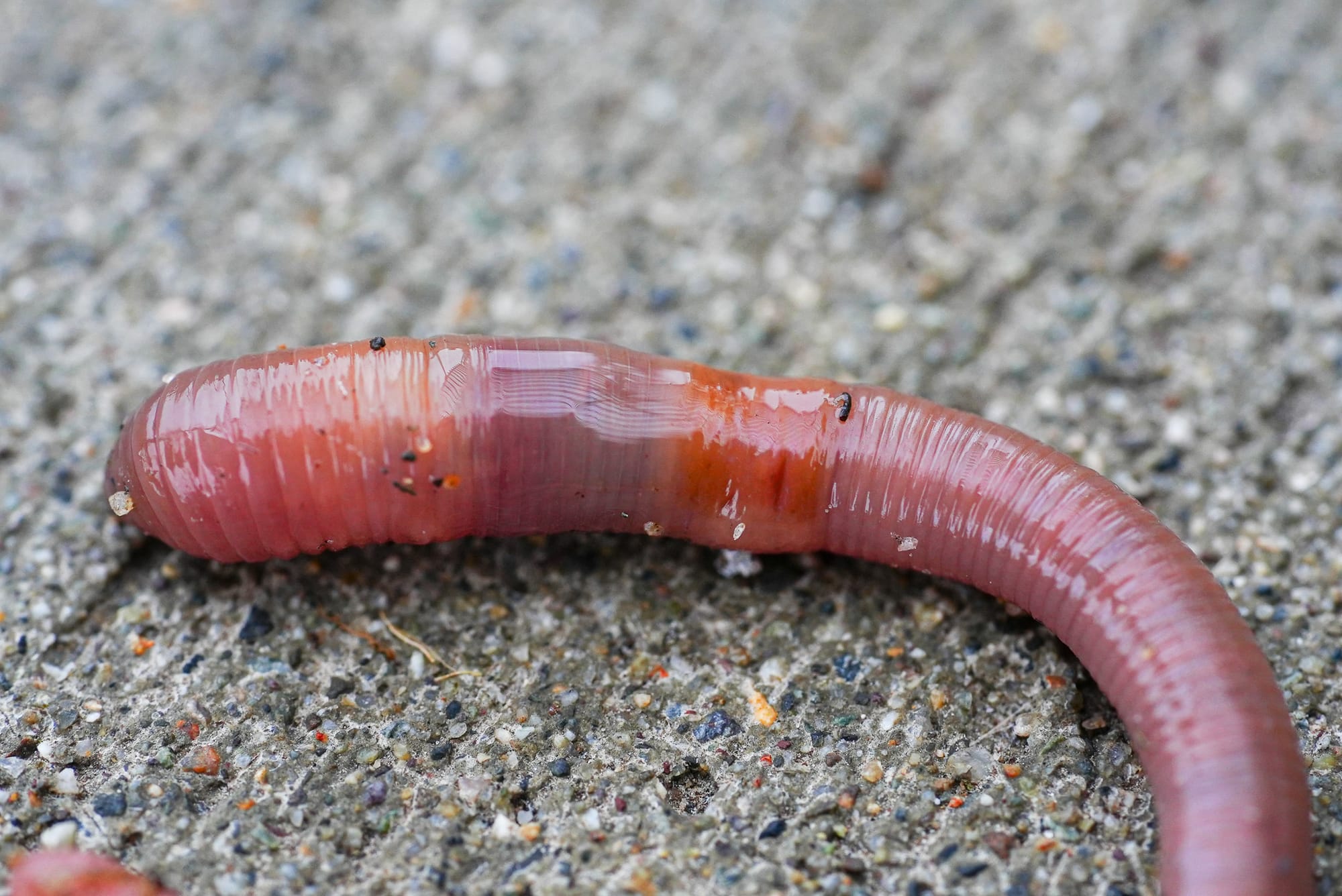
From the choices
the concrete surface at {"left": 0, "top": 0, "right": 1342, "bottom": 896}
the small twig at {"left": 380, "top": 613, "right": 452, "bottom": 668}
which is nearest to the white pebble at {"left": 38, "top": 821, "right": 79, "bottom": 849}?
the concrete surface at {"left": 0, "top": 0, "right": 1342, "bottom": 896}

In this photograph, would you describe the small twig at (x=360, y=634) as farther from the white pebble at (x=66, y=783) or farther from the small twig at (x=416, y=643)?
the white pebble at (x=66, y=783)

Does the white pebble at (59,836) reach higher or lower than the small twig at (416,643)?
lower

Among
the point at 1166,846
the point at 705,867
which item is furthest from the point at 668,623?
the point at 1166,846

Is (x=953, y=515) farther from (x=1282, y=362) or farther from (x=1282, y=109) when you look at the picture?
(x=1282, y=109)

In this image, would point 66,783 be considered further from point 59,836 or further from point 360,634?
point 360,634

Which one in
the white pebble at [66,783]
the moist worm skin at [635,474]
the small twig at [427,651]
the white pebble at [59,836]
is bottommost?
the white pebble at [59,836]

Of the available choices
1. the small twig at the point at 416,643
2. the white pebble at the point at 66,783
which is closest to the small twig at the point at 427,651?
the small twig at the point at 416,643

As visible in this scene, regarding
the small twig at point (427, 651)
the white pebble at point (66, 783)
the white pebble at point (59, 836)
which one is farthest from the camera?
the small twig at point (427, 651)
